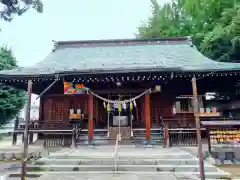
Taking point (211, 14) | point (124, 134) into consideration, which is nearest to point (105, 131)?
point (124, 134)

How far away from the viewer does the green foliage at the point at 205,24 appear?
11.0m

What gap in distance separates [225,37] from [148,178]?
9971 mm

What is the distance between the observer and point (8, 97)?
13492mm

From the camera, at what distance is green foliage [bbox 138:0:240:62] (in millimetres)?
10961

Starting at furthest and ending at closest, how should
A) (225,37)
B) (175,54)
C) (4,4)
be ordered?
1. (175,54)
2. (225,37)
3. (4,4)

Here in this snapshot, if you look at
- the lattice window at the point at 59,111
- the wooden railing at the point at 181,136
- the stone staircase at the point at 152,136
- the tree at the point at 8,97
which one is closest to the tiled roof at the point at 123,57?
the lattice window at the point at 59,111

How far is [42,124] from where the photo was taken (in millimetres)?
10148

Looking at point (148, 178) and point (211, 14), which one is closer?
point (148, 178)

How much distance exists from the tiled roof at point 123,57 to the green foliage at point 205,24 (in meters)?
1.34

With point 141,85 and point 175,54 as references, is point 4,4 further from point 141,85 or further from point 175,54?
point 175,54

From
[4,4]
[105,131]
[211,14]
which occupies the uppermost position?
[211,14]

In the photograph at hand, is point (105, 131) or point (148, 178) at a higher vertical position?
point (105, 131)

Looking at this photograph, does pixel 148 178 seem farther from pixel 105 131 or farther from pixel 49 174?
pixel 105 131

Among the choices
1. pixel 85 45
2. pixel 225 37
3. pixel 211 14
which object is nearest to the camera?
pixel 225 37
